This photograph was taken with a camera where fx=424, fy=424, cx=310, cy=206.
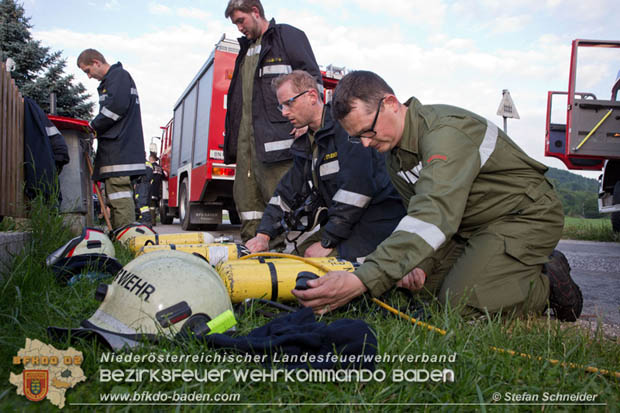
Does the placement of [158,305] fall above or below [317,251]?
above

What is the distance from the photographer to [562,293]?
2332 millimetres

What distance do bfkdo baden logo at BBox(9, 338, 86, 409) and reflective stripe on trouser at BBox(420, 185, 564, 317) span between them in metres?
1.72

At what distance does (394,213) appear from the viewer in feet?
10.9

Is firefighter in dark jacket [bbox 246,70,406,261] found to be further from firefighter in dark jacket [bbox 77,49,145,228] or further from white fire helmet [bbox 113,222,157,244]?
firefighter in dark jacket [bbox 77,49,145,228]

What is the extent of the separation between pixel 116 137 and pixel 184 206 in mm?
4663

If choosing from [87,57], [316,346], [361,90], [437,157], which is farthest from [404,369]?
[87,57]

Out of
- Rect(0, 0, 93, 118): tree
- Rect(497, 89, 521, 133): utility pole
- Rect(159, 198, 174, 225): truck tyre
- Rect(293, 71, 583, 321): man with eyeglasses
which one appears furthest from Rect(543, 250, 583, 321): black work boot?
Rect(0, 0, 93, 118): tree

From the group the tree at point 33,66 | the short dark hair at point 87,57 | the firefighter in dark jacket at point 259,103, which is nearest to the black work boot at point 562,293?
the firefighter in dark jacket at point 259,103

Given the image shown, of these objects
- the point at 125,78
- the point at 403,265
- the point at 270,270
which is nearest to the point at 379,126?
the point at 403,265

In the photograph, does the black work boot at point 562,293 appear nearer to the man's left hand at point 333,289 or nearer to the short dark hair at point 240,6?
the man's left hand at point 333,289

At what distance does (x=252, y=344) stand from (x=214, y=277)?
19.5 inches

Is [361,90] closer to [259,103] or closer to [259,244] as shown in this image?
[259,244]

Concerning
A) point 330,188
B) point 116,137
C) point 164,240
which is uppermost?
point 116,137

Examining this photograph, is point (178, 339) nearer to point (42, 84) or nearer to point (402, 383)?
point (402, 383)
